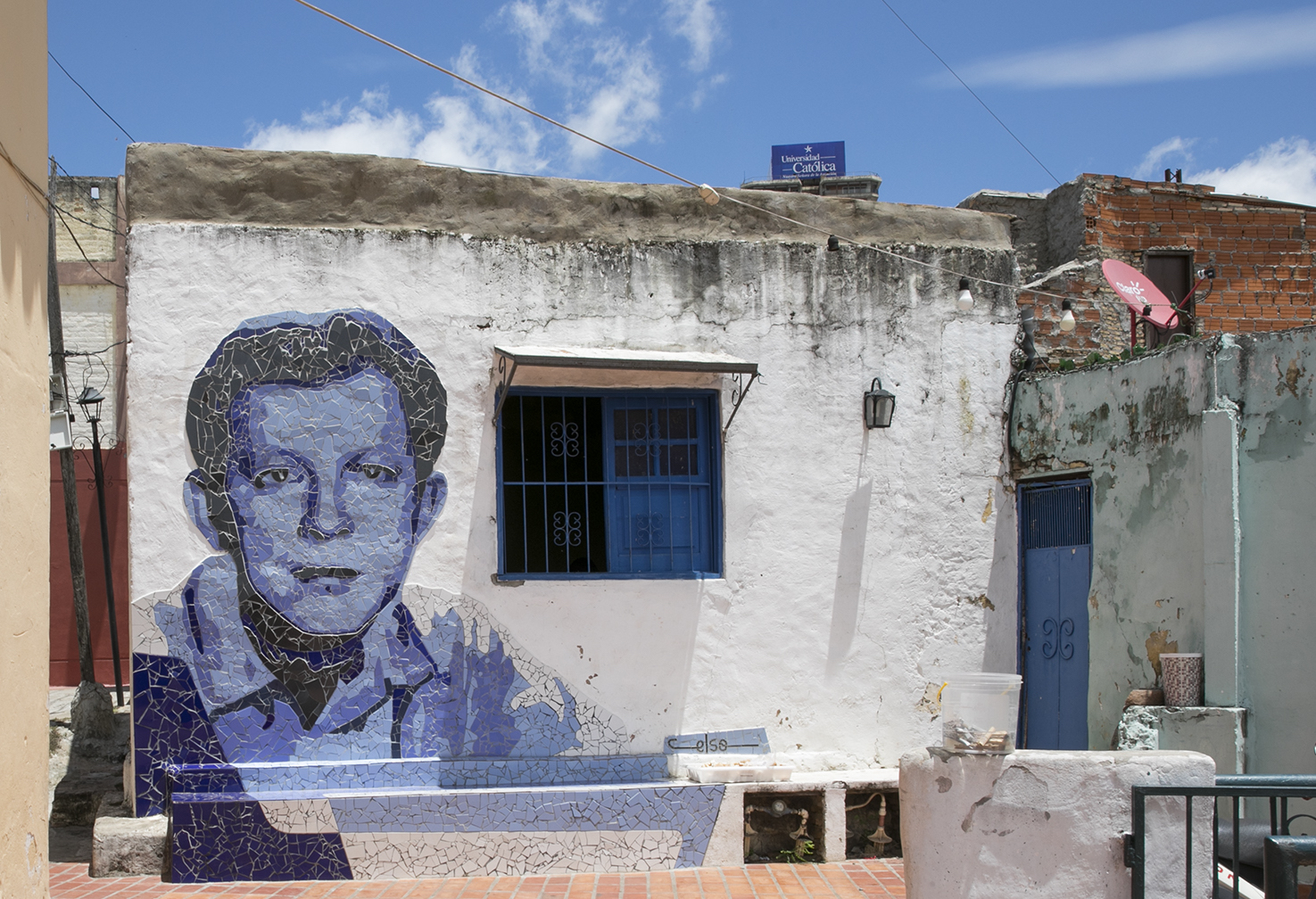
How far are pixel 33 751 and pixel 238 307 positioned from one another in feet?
10.3

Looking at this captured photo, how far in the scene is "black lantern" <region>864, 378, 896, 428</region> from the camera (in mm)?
7250

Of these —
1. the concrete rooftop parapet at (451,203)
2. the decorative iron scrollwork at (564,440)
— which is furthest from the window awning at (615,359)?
the concrete rooftop parapet at (451,203)

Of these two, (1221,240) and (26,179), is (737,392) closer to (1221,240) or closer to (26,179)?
(26,179)

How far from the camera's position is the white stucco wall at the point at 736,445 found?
6.44 meters

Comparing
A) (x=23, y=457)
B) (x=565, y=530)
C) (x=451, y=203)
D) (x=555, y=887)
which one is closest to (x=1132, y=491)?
(x=565, y=530)

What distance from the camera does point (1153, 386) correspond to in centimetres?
684

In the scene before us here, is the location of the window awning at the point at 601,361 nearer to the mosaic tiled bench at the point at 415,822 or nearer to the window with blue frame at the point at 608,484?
the window with blue frame at the point at 608,484

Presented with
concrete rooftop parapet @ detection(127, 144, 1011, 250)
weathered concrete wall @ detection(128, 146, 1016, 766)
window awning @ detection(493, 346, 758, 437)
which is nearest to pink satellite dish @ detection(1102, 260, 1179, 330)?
weathered concrete wall @ detection(128, 146, 1016, 766)

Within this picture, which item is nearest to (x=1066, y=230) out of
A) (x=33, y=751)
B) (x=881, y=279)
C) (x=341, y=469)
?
(x=881, y=279)

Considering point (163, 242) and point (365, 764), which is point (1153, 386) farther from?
point (163, 242)

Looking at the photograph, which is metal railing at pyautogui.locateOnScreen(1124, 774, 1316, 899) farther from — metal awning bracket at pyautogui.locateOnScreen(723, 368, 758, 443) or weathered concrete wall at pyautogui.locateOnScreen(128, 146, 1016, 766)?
metal awning bracket at pyautogui.locateOnScreen(723, 368, 758, 443)

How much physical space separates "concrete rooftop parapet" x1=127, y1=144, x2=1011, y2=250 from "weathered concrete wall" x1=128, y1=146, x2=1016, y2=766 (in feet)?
0.05

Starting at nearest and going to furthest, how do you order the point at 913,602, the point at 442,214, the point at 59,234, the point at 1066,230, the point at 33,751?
1. the point at 33,751
2. the point at 442,214
3. the point at 913,602
4. the point at 1066,230
5. the point at 59,234

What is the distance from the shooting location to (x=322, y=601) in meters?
6.39
